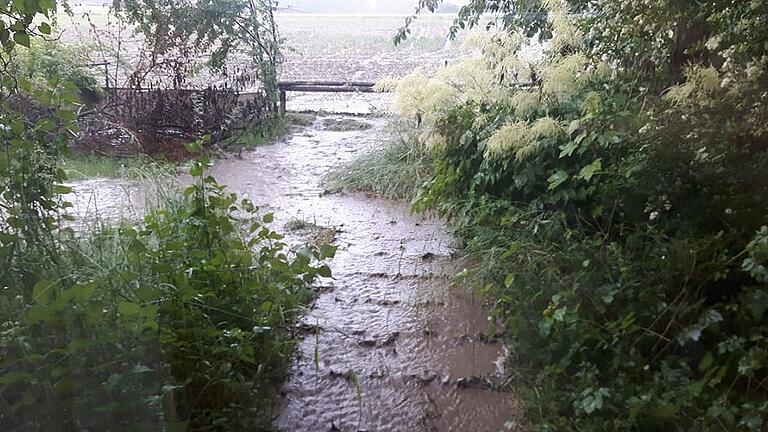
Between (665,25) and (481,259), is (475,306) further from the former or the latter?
(665,25)

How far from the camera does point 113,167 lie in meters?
4.20

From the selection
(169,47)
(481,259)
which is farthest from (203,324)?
(169,47)

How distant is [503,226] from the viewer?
3.10 m

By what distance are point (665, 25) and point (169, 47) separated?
4.54m

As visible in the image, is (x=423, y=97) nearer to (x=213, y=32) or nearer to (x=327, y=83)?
(x=213, y=32)

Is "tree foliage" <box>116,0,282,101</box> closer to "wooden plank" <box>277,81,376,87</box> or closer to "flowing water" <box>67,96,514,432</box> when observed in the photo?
"wooden plank" <box>277,81,376,87</box>

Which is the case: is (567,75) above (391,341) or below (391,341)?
above

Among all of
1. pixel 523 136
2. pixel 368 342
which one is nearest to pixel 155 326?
pixel 368 342

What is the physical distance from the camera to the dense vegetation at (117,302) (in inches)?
60.4

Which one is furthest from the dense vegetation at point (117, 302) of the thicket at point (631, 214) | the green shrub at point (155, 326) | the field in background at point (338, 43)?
the field in background at point (338, 43)

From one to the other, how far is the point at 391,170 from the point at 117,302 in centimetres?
315

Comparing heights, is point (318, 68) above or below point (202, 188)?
above

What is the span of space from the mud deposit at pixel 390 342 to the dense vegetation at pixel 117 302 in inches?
7.0

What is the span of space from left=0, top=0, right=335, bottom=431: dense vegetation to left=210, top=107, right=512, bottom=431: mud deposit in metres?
0.18
